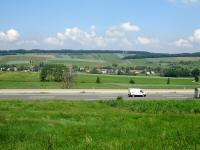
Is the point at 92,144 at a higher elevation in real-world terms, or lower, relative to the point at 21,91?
higher

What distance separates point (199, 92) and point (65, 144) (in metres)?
42.3

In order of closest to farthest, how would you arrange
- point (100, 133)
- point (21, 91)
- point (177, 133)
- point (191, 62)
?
point (177, 133) → point (100, 133) → point (21, 91) → point (191, 62)

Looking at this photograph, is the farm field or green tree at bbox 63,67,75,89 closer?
the farm field

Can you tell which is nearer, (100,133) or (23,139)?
(23,139)

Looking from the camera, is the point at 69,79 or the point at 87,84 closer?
the point at 69,79

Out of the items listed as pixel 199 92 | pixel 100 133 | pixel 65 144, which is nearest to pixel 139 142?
pixel 65 144

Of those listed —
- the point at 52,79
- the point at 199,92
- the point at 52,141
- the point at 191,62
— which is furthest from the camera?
the point at 191,62

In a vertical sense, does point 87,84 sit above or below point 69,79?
below

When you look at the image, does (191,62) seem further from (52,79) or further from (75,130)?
(75,130)

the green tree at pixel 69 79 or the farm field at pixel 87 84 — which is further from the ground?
the green tree at pixel 69 79

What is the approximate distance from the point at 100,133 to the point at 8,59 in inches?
7396

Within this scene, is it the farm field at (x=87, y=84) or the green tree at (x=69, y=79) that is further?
the green tree at (x=69, y=79)

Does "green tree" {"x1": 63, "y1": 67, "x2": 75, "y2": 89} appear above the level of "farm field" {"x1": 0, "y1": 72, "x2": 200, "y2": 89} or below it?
above

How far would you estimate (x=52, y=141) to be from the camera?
990cm
